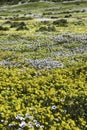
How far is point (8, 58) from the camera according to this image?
76.5ft

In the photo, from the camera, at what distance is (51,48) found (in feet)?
90.7

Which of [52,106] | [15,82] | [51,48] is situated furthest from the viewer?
[51,48]

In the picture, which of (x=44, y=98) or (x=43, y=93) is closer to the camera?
(x=44, y=98)

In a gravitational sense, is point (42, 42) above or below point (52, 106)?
below

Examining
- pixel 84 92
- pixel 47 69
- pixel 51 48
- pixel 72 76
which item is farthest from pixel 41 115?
pixel 51 48

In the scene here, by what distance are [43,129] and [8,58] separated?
12.0 m

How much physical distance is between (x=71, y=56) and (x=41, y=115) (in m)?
12.0

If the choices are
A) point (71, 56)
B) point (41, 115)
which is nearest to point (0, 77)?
point (41, 115)

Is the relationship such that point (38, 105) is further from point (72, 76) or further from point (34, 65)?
point (34, 65)

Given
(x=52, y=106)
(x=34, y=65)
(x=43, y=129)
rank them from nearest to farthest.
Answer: (x=43, y=129), (x=52, y=106), (x=34, y=65)

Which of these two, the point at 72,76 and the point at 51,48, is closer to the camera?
the point at 72,76

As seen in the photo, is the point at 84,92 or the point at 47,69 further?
the point at 47,69

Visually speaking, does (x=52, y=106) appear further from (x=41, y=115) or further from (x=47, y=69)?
(x=47, y=69)

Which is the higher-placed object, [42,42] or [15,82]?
[15,82]
